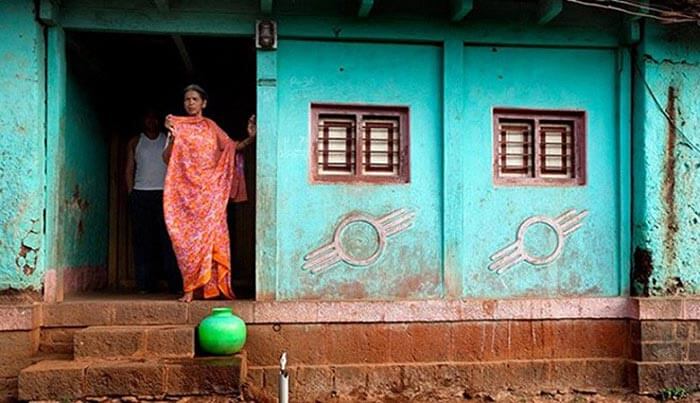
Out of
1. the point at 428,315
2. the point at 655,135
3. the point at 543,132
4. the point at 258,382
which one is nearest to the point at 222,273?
the point at 258,382

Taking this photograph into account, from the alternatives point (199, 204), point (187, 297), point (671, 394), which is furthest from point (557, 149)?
point (187, 297)

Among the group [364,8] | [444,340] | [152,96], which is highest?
[364,8]

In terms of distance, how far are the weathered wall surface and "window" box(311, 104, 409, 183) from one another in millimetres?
2327

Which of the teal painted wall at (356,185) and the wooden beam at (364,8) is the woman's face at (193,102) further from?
the wooden beam at (364,8)

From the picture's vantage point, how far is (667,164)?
686cm

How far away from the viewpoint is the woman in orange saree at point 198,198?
652cm

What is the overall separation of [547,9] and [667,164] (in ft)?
6.30

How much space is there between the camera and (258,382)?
6.35m

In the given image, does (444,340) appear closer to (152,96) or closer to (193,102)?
(193,102)

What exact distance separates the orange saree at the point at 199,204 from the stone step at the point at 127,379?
104 cm

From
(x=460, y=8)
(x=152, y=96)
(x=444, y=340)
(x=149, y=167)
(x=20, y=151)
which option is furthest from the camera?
(x=152, y=96)

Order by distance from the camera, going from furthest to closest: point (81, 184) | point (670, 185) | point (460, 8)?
point (81, 184) → point (670, 185) → point (460, 8)

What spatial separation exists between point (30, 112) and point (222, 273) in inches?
87.6

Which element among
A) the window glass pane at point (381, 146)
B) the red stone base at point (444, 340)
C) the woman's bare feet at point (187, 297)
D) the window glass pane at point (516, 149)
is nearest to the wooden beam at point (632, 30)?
the window glass pane at point (516, 149)
